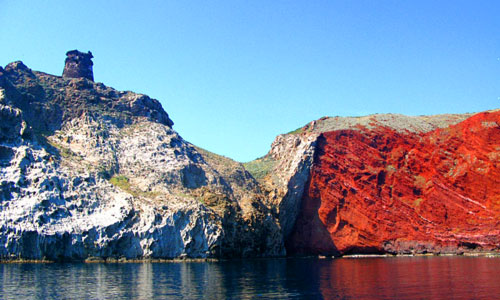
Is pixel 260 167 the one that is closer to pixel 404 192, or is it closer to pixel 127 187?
pixel 404 192

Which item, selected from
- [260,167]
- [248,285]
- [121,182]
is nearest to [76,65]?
[121,182]

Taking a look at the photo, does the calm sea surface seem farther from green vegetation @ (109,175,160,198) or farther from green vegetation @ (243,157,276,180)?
green vegetation @ (243,157,276,180)

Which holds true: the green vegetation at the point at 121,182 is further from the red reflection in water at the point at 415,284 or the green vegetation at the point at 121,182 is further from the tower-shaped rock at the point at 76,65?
the red reflection in water at the point at 415,284

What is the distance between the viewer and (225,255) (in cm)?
7588

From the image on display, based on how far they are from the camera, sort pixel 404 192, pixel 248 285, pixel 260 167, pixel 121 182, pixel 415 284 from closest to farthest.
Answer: pixel 415 284 → pixel 248 285 → pixel 121 182 → pixel 404 192 → pixel 260 167

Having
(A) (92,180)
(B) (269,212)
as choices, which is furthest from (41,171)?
(B) (269,212)

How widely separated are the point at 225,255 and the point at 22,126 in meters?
37.8

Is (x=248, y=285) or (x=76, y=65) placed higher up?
(x=76, y=65)

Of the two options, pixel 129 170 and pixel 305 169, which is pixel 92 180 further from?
pixel 305 169

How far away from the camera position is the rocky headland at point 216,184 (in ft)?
222

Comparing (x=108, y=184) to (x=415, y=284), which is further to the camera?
(x=108, y=184)

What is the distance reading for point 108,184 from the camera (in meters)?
74.8

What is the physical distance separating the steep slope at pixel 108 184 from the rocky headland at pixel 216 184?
0.21 meters

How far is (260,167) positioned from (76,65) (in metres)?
46.7
